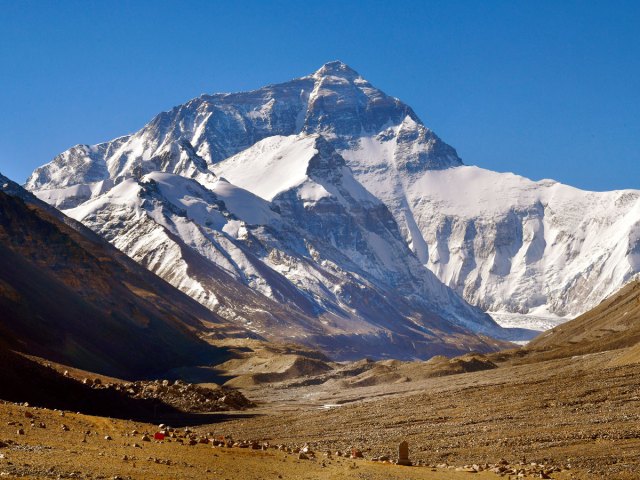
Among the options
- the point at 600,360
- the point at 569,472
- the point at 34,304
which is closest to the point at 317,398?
the point at 600,360

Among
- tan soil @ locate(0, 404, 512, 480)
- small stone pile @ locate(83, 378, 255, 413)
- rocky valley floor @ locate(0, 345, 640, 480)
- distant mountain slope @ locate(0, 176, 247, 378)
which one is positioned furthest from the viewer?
distant mountain slope @ locate(0, 176, 247, 378)

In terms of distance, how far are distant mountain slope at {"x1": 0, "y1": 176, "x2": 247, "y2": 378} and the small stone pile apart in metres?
13.1

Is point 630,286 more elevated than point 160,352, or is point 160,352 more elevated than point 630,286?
point 630,286

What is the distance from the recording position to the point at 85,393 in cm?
6681

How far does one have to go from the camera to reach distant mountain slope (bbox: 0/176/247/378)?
362 ft

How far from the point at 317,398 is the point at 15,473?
251 ft

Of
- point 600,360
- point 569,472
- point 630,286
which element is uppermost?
point 630,286

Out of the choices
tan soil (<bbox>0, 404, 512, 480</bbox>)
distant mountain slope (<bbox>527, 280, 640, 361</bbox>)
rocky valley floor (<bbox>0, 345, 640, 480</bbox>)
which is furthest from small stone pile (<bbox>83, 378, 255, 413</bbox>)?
tan soil (<bbox>0, 404, 512, 480</bbox>)

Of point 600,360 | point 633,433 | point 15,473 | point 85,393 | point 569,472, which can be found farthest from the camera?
point 600,360

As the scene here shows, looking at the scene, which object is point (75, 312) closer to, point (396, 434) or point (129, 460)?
point (396, 434)

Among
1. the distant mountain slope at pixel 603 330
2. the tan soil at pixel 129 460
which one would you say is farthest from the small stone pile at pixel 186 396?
the tan soil at pixel 129 460

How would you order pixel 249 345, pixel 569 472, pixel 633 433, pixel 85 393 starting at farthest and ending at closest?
1. pixel 249 345
2. pixel 85 393
3. pixel 633 433
4. pixel 569 472

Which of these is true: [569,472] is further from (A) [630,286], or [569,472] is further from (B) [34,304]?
(A) [630,286]

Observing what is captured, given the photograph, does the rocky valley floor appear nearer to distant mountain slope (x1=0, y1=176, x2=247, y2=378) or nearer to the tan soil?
the tan soil
